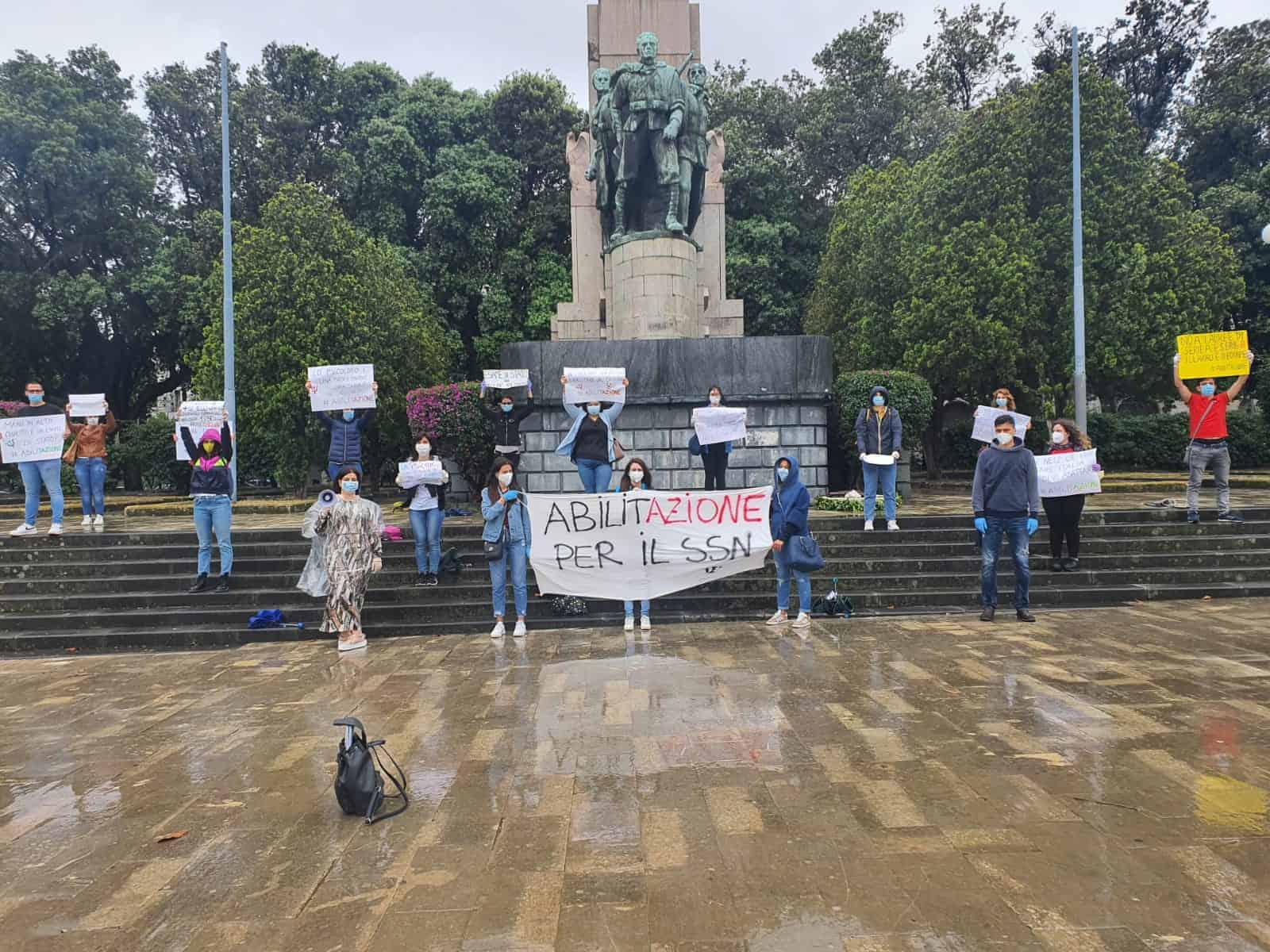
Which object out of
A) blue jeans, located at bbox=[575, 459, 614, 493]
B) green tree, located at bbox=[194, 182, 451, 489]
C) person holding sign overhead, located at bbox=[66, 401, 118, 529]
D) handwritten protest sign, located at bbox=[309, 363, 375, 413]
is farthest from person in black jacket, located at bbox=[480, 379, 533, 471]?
green tree, located at bbox=[194, 182, 451, 489]

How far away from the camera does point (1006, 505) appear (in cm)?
816

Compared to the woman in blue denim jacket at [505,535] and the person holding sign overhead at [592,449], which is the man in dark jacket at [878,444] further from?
the woman in blue denim jacket at [505,535]

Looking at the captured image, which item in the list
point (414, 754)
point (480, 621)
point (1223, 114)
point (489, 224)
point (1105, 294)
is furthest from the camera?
point (489, 224)

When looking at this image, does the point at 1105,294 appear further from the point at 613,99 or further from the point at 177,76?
the point at 177,76

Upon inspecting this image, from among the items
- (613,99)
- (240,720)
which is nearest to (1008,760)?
(240,720)

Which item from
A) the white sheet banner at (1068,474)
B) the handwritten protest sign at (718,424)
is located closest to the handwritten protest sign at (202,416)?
the handwritten protest sign at (718,424)

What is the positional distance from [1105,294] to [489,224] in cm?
1976

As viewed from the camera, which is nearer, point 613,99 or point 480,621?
point 480,621

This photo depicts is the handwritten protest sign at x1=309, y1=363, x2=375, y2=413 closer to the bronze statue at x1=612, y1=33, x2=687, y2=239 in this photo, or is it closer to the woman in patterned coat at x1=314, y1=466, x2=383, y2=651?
the woman in patterned coat at x1=314, y1=466, x2=383, y2=651

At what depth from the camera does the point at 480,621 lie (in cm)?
905

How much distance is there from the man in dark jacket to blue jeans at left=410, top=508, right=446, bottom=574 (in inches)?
202

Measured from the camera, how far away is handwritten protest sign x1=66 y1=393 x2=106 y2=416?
11500mm

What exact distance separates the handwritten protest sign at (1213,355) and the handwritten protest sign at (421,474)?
9688 mm

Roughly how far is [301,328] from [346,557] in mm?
14809
